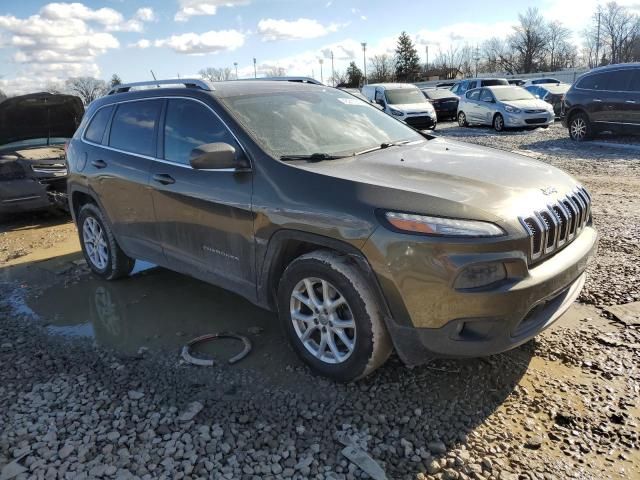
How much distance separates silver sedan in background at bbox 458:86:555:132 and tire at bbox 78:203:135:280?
14.6 metres

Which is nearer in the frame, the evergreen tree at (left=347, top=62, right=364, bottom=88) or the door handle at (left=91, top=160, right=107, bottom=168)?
the door handle at (left=91, top=160, right=107, bottom=168)

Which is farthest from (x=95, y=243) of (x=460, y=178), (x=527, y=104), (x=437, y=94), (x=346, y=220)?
(x=437, y=94)

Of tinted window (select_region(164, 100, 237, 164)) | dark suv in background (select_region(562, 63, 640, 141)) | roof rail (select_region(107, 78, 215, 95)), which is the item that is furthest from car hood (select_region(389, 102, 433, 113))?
tinted window (select_region(164, 100, 237, 164))

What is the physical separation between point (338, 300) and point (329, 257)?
259 mm

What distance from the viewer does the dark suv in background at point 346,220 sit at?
107 inches

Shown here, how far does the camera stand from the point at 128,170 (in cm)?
457

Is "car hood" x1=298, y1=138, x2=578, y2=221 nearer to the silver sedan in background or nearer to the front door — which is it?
the front door

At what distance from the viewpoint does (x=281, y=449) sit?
273 cm

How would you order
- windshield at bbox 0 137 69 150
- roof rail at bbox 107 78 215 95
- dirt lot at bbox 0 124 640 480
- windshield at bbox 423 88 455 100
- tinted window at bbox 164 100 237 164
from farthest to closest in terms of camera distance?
windshield at bbox 423 88 455 100 < windshield at bbox 0 137 69 150 < roof rail at bbox 107 78 215 95 < tinted window at bbox 164 100 237 164 < dirt lot at bbox 0 124 640 480

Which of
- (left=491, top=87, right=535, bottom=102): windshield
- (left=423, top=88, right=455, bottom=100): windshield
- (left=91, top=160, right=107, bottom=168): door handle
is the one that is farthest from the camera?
(left=423, top=88, right=455, bottom=100): windshield

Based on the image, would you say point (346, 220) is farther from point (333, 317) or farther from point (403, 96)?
point (403, 96)

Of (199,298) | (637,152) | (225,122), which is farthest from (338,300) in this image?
(637,152)

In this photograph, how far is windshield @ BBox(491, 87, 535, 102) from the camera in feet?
58.0

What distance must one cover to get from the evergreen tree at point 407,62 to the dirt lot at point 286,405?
72.2 m
